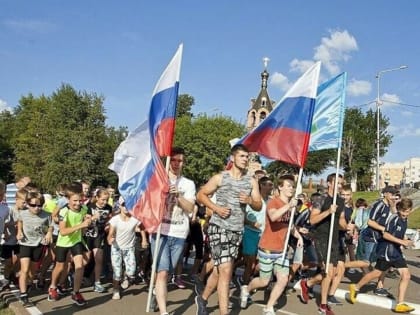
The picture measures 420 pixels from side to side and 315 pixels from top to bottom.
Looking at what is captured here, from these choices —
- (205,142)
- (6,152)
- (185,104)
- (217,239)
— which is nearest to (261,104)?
(185,104)

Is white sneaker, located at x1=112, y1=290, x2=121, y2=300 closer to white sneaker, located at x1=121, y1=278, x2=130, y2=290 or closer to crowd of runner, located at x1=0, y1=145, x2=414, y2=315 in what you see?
crowd of runner, located at x1=0, y1=145, x2=414, y2=315

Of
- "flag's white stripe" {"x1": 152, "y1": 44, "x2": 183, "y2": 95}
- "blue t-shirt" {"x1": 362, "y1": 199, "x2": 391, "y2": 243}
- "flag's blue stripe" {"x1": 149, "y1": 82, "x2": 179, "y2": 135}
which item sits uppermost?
"flag's white stripe" {"x1": 152, "y1": 44, "x2": 183, "y2": 95}

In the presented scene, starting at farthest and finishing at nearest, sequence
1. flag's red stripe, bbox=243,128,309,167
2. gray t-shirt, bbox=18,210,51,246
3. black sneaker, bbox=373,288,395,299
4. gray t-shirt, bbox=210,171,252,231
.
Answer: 1. black sneaker, bbox=373,288,395,299
2. gray t-shirt, bbox=18,210,51,246
3. flag's red stripe, bbox=243,128,309,167
4. gray t-shirt, bbox=210,171,252,231

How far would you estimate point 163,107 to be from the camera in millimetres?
6930

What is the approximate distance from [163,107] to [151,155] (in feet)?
2.17

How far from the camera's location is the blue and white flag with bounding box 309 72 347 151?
7.59m

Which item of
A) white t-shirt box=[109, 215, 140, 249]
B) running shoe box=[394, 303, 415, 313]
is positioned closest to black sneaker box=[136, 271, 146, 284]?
white t-shirt box=[109, 215, 140, 249]

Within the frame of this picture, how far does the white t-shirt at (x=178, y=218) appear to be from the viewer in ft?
21.2

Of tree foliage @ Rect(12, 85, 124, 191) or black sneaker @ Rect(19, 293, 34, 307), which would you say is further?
tree foliage @ Rect(12, 85, 124, 191)

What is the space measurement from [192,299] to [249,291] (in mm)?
987

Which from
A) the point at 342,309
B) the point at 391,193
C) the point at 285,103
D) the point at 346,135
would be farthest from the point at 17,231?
the point at 346,135

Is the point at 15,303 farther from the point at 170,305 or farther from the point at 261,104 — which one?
the point at 261,104

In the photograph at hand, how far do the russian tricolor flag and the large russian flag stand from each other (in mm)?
1354

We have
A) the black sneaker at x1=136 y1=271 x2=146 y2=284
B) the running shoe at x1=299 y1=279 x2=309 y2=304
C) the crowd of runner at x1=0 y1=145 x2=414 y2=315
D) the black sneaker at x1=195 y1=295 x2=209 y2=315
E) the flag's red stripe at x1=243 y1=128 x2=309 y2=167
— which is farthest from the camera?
Answer: the black sneaker at x1=136 y1=271 x2=146 y2=284
